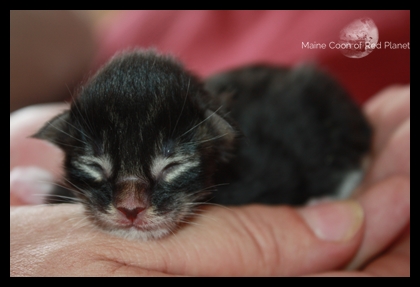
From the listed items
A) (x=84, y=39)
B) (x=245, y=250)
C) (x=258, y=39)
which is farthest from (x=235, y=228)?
(x=84, y=39)

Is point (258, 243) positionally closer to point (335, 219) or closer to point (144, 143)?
point (335, 219)

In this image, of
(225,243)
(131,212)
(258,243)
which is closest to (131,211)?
(131,212)

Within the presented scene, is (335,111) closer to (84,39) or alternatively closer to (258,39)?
(258,39)

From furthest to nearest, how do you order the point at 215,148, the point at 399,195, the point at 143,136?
the point at 399,195, the point at 215,148, the point at 143,136

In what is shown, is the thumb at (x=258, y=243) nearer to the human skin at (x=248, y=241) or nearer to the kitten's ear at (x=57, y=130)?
the human skin at (x=248, y=241)

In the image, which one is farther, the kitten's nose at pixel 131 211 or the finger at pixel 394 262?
the finger at pixel 394 262

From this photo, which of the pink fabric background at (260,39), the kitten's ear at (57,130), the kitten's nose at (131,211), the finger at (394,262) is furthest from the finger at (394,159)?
the kitten's ear at (57,130)

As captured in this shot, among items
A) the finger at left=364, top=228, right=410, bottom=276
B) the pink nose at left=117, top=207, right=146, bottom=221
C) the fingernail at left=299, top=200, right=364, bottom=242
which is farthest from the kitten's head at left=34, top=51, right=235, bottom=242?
the finger at left=364, top=228, right=410, bottom=276

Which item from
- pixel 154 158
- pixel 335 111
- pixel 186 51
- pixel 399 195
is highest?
pixel 186 51
